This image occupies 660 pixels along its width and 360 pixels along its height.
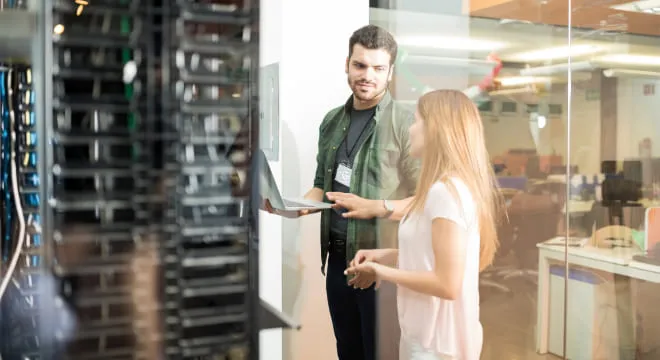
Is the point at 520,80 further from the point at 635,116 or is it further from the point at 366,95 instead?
the point at 635,116

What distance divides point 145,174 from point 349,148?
0.54 m

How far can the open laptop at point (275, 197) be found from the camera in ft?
1.97

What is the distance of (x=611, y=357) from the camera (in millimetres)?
1431

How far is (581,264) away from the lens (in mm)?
1288

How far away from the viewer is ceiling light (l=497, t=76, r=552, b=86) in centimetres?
105

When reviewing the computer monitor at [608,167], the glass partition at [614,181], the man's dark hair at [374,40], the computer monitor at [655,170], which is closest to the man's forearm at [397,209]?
the man's dark hair at [374,40]

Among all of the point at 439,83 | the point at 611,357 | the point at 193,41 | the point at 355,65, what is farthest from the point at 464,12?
the point at 611,357

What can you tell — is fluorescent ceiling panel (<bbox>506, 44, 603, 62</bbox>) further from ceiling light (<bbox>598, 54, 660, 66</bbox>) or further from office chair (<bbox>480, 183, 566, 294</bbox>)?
office chair (<bbox>480, 183, 566, 294</bbox>)

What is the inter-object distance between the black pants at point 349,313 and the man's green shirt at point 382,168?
35 mm

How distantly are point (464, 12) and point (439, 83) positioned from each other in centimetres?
15

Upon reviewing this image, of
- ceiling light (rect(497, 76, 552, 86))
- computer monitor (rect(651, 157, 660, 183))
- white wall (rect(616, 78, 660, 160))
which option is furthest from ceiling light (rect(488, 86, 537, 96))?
computer monitor (rect(651, 157, 660, 183))

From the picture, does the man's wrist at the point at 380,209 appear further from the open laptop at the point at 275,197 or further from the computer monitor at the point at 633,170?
the computer monitor at the point at 633,170

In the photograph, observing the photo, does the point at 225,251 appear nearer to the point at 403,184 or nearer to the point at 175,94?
the point at 175,94

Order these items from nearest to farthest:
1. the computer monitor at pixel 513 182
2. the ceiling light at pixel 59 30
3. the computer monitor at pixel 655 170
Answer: the ceiling light at pixel 59 30, the computer monitor at pixel 513 182, the computer monitor at pixel 655 170
